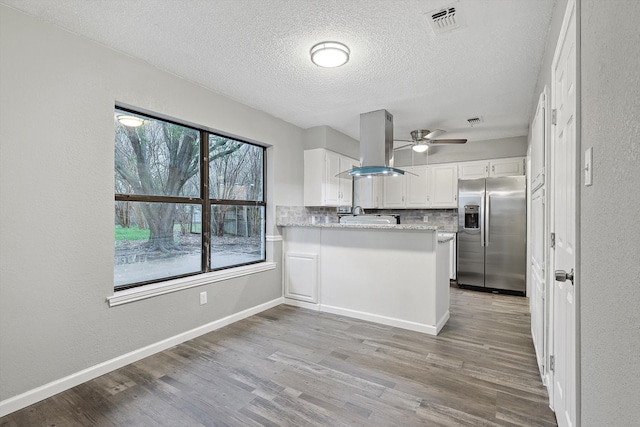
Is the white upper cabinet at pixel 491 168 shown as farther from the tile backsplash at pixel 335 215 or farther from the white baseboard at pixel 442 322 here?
the white baseboard at pixel 442 322

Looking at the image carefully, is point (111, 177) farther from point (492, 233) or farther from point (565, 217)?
point (492, 233)

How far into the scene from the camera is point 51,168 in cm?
213

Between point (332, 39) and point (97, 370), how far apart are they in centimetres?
299

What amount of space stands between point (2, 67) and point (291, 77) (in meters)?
2.01

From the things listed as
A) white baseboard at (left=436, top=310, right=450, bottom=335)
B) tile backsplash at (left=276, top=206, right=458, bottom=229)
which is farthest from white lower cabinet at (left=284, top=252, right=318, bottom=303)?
white baseboard at (left=436, top=310, right=450, bottom=335)

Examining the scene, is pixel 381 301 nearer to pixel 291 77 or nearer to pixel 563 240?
pixel 563 240

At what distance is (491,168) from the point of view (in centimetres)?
527

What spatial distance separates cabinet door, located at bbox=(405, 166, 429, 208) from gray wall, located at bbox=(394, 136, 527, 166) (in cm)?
19

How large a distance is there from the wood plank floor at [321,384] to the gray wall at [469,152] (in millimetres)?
3133

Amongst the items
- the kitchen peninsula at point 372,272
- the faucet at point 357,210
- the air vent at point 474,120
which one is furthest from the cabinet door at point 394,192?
the kitchen peninsula at point 372,272

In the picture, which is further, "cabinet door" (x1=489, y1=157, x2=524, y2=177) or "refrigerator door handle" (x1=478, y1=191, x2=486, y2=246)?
"cabinet door" (x1=489, y1=157, x2=524, y2=177)

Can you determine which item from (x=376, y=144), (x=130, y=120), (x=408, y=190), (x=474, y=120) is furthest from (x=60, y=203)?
(x=408, y=190)

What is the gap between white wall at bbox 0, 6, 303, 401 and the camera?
1958mm

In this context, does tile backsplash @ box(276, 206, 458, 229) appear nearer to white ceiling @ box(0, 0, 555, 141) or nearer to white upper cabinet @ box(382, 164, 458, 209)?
white upper cabinet @ box(382, 164, 458, 209)
